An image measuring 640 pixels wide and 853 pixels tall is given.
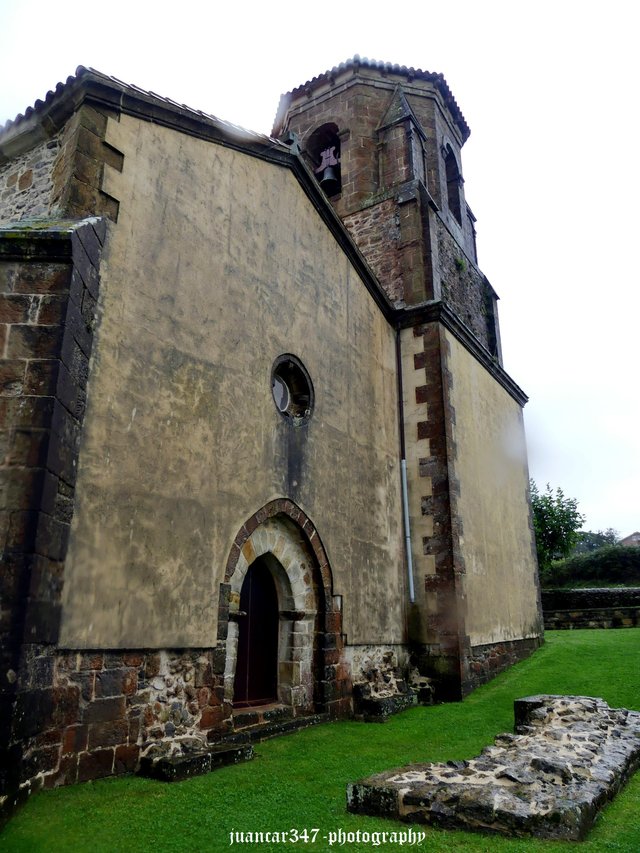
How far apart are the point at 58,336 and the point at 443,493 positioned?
7.51 m

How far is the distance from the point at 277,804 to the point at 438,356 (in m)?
8.76

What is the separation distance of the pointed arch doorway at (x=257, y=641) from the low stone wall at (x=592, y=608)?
13.2 metres

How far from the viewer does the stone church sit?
5.10 m

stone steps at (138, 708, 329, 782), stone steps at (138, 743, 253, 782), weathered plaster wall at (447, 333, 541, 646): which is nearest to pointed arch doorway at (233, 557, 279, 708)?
stone steps at (138, 708, 329, 782)

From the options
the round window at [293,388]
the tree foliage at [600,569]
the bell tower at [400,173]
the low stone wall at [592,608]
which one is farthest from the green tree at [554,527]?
the round window at [293,388]

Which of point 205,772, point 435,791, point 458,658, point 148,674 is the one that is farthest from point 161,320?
point 458,658

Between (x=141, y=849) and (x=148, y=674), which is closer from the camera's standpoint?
(x=141, y=849)

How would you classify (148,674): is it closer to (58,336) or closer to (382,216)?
(58,336)

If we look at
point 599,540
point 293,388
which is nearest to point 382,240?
point 293,388

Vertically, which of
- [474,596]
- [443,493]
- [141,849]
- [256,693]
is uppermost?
[443,493]

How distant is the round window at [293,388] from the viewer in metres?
8.84

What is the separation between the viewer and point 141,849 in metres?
3.81

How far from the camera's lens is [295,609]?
327 inches

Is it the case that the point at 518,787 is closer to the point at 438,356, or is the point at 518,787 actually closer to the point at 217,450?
the point at 217,450
